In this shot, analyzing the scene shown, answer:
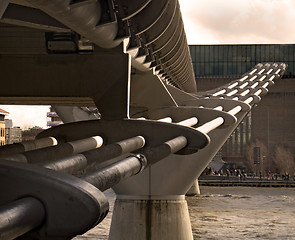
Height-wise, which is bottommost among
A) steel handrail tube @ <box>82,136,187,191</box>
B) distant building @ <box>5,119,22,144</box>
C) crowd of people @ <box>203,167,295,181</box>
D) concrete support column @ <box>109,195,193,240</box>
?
crowd of people @ <box>203,167,295,181</box>

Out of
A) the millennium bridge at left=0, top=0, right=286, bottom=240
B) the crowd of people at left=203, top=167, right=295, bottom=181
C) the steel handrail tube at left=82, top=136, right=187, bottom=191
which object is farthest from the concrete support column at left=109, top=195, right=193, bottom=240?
the crowd of people at left=203, top=167, right=295, bottom=181

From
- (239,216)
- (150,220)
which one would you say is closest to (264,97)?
(239,216)

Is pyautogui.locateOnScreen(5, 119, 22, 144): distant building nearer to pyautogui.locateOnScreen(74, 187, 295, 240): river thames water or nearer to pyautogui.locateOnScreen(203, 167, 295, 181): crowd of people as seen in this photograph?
pyautogui.locateOnScreen(203, 167, 295, 181): crowd of people

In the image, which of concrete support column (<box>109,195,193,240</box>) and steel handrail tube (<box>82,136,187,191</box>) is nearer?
steel handrail tube (<box>82,136,187,191</box>)

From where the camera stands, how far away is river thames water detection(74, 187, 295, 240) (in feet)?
109

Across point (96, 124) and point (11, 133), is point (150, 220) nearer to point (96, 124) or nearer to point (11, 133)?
point (96, 124)

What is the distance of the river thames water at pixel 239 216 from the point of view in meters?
33.2

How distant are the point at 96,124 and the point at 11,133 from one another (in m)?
102

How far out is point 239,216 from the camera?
135ft

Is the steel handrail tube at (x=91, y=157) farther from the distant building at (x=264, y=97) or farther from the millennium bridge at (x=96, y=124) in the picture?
the distant building at (x=264, y=97)

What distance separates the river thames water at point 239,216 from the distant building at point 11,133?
52.4 meters

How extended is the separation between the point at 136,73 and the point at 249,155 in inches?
3081

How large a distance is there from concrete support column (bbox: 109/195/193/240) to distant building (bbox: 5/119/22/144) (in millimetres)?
85303

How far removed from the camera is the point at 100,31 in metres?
8.99
